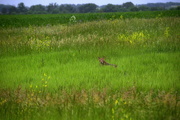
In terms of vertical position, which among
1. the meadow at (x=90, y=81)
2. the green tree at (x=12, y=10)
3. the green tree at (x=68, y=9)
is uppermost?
the green tree at (x=68, y=9)

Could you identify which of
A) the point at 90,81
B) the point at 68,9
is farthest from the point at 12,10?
the point at 90,81

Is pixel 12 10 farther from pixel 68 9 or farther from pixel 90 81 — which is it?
pixel 90 81

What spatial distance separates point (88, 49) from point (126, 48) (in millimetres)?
1634

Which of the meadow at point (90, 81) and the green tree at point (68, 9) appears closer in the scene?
the meadow at point (90, 81)

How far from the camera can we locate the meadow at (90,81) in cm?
404

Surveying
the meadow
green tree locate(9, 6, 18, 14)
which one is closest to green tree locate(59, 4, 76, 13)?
green tree locate(9, 6, 18, 14)

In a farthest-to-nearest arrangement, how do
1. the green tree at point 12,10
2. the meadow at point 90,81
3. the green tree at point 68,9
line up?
the green tree at point 68,9 → the green tree at point 12,10 → the meadow at point 90,81

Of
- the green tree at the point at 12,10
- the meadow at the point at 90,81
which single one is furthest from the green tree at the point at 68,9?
the meadow at the point at 90,81

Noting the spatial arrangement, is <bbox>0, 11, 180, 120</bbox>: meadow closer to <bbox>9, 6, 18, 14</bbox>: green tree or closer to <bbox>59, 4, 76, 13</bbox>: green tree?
<bbox>9, 6, 18, 14</bbox>: green tree

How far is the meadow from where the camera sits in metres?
4.04

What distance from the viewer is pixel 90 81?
5.72 metres

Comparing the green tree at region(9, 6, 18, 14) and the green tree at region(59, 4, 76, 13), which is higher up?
the green tree at region(59, 4, 76, 13)

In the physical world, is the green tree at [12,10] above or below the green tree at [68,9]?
below

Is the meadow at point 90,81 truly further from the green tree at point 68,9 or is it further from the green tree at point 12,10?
the green tree at point 68,9
